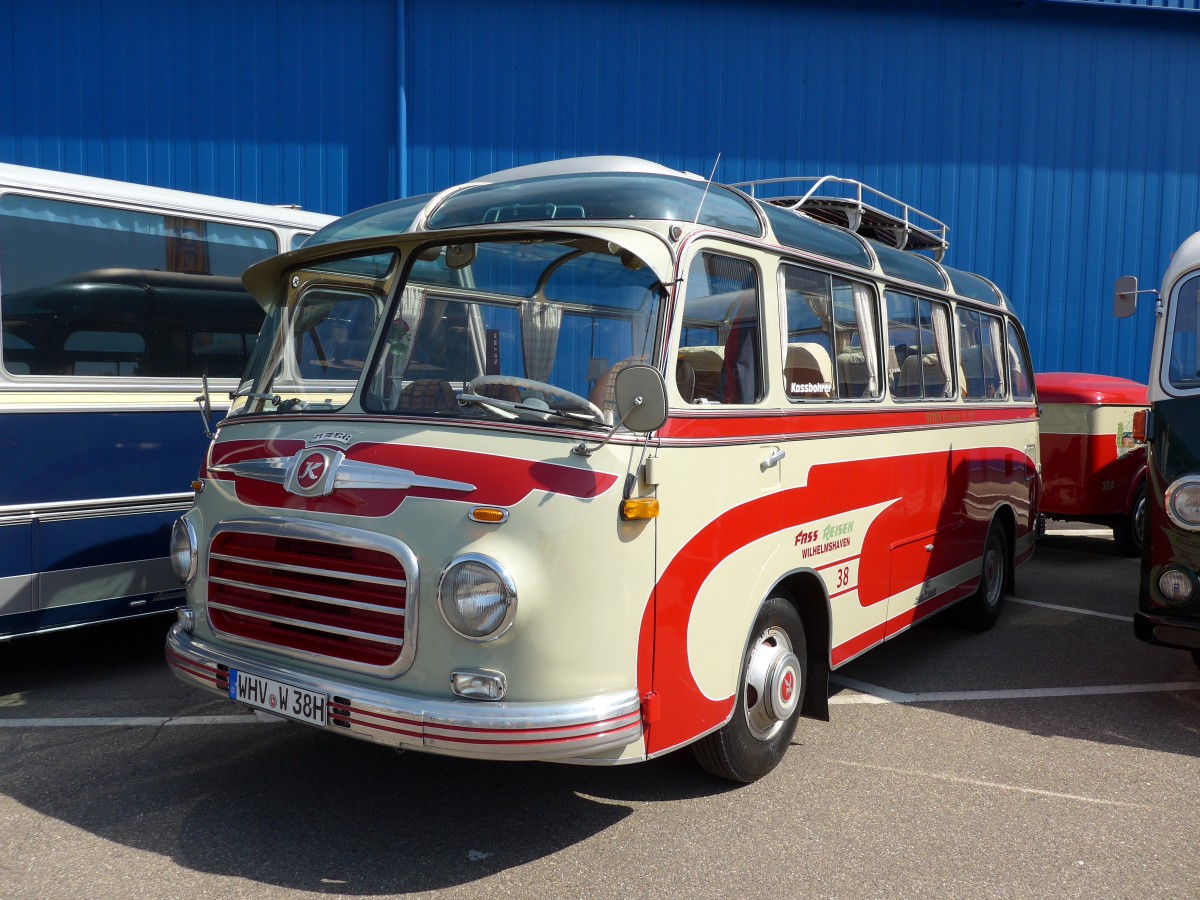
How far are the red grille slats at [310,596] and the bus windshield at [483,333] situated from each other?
1.98ft

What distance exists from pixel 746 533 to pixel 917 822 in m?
1.34

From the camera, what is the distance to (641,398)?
3.42 meters

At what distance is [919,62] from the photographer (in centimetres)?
1220

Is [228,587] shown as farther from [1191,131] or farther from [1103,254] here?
[1191,131]

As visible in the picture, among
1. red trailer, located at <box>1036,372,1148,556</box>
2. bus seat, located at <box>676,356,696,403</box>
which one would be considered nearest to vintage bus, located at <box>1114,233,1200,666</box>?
bus seat, located at <box>676,356,696,403</box>

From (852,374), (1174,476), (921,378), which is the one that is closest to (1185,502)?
(1174,476)

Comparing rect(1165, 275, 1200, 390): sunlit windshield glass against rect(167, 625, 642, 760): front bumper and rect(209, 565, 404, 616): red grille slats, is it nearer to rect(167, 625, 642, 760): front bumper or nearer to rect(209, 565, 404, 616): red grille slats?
rect(167, 625, 642, 760): front bumper

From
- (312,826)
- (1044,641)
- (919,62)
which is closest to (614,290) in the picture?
(312,826)

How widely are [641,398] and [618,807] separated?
1.78 metres

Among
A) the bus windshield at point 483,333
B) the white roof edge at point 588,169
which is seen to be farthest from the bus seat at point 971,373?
the bus windshield at point 483,333

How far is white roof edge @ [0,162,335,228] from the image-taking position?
5.41 meters

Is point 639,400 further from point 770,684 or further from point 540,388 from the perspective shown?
point 770,684

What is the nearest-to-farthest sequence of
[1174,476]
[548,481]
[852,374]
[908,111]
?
1. [548,481]
2. [852,374]
3. [1174,476]
4. [908,111]

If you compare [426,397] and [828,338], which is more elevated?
[828,338]
